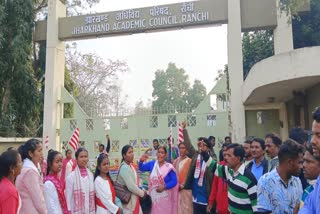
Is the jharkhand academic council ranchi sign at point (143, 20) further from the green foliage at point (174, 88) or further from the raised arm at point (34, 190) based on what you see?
the green foliage at point (174, 88)

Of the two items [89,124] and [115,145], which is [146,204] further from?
[89,124]

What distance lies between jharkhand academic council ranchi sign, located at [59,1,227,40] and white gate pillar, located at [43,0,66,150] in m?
0.36

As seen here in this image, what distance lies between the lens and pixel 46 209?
12.2 feet

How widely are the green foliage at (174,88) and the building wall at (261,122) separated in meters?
33.9

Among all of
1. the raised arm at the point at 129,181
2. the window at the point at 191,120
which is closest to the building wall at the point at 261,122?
the window at the point at 191,120

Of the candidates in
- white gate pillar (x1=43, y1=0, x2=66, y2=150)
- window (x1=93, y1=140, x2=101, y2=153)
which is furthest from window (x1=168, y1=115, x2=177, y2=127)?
white gate pillar (x1=43, y1=0, x2=66, y2=150)

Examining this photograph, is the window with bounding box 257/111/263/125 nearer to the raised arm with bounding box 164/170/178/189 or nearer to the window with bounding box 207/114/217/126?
the window with bounding box 207/114/217/126

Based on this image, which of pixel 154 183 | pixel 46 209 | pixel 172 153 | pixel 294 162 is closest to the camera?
pixel 294 162

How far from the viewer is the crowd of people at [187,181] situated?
9.46 feet

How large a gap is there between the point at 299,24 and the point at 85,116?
8.45 m

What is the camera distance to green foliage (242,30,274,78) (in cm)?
1486

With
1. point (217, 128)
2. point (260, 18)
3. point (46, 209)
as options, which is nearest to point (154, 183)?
point (46, 209)

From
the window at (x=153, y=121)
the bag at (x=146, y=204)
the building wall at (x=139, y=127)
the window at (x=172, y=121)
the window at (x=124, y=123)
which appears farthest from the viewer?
the window at (x=124, y=123)

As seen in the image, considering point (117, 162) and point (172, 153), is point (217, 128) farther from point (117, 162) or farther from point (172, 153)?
point (117, 162)
